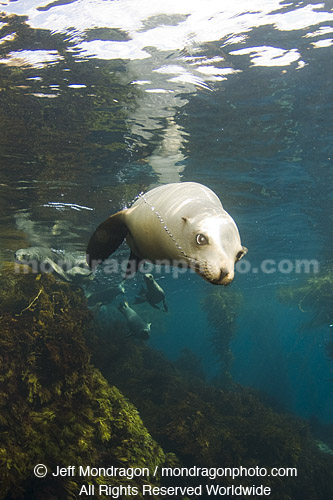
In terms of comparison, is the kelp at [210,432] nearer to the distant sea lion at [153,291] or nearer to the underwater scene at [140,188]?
the underwater scene at [140,188]

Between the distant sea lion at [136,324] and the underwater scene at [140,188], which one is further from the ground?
the underwater scene at [140,188]

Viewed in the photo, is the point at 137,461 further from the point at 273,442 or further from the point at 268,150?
the point at 268,150

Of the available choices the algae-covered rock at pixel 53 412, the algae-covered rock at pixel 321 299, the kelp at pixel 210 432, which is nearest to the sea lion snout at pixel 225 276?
the algae-covered rock at pixel 53 412

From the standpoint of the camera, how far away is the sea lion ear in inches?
120

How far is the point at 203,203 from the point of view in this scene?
237 centimetres

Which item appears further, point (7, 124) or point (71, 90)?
point (7, 124)

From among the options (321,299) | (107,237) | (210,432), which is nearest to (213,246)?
(107,237)

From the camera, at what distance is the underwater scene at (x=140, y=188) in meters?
5.29

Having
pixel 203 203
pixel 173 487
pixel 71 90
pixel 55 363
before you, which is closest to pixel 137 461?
pixel 173 487

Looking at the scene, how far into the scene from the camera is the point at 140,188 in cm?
1388

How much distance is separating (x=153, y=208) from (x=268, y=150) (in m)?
11.0

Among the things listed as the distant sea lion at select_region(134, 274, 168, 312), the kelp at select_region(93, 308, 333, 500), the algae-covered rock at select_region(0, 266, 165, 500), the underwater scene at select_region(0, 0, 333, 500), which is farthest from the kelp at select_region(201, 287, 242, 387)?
the algae-covered rock at select_region(0, 266, 165, 500)

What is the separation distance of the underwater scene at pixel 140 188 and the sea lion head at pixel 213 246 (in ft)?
0.04

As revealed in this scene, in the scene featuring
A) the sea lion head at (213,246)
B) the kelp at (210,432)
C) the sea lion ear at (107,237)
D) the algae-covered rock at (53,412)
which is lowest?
the kelp at (210,432)
